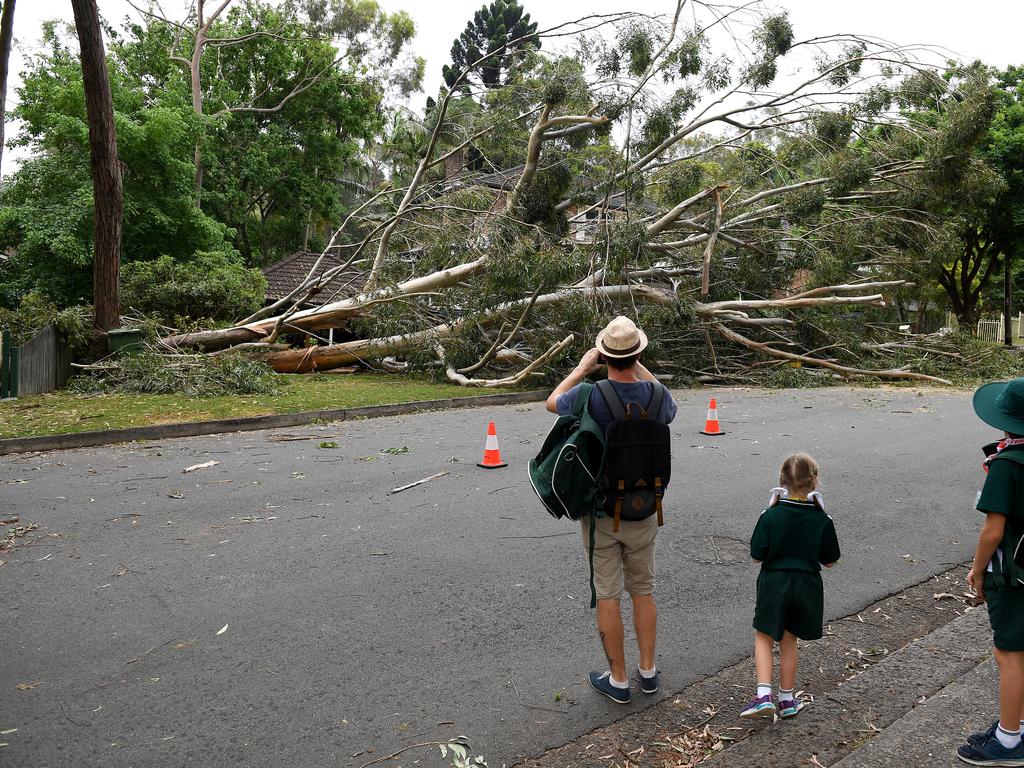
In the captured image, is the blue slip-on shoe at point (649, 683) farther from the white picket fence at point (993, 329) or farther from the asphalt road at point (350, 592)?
the white picket fence at point (993, 329)

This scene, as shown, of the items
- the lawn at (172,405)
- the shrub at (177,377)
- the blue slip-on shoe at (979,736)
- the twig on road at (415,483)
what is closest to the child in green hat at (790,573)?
the blue slip-on shoe at (979,736)

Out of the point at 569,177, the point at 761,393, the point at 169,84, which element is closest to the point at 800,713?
the point at 761,393

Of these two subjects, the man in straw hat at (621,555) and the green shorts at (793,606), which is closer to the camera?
the green shorts at (793,606)

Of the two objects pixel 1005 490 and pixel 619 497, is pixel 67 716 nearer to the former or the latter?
pixel 619 497

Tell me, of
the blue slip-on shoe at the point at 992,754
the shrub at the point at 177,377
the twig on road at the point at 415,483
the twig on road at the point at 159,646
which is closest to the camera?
the blue slip-on shoe at the point at 992,754

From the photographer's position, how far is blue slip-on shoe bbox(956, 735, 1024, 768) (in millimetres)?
2701

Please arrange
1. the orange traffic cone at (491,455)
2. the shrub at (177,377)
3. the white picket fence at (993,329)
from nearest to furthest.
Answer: the orange traffic cone at (491,455)
the shrub at (177,377)
the white picket fence at (993,329)

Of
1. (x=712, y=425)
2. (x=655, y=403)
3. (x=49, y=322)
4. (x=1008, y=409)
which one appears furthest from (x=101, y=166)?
(x=1008, y=409)

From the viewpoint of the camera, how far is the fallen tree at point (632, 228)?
51.1 feet

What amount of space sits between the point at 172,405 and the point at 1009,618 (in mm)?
11497

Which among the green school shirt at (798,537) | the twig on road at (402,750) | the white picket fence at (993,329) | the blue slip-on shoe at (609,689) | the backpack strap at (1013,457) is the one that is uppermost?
the white picket fence at (993,329)

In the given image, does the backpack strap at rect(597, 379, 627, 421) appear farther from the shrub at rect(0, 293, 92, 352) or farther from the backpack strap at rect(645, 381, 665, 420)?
the shrub at rect(0, 293, 92, 352)

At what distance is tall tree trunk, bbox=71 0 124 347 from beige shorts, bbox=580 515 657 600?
13.8m

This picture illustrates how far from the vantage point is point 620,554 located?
3379 mm
